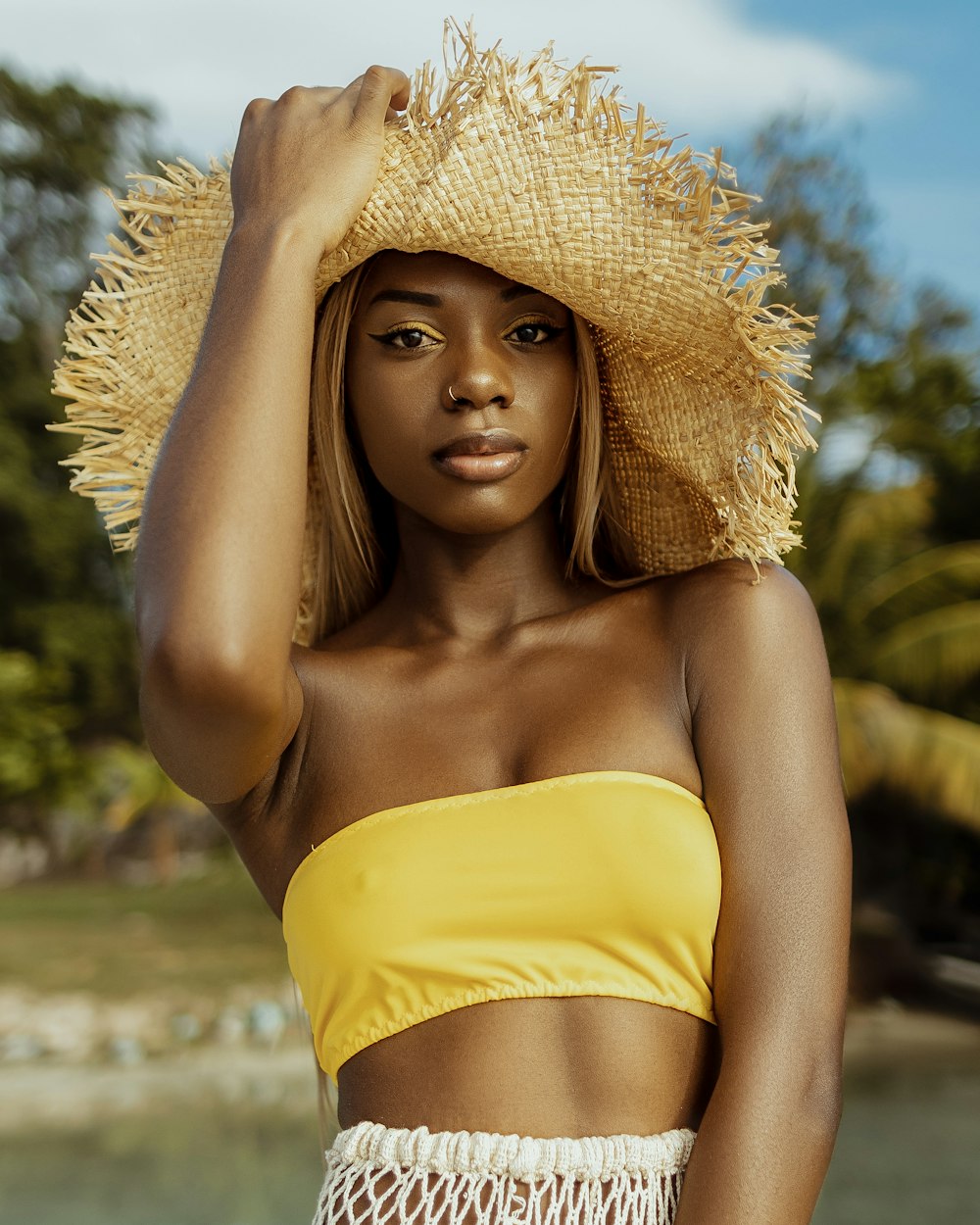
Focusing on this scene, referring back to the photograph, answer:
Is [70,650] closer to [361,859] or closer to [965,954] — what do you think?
[965,954]

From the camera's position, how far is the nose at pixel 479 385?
150 cm

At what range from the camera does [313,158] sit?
1506 millimetres

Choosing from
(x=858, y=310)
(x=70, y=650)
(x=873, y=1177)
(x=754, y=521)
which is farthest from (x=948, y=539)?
(x=754, y=521)

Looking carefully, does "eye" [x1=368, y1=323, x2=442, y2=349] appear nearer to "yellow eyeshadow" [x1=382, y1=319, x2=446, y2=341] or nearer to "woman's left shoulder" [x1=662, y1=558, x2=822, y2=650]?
"yellow eyeshadow" [x1=382, y1=319, x2=446, y2=341]

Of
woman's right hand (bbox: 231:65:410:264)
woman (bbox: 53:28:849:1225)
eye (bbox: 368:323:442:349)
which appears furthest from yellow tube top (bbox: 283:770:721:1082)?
woman's right hand (bbox: 231:65:410:264)

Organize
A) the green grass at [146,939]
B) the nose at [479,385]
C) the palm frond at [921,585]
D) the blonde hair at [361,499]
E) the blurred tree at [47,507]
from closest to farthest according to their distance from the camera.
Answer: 1. the nose at [479,385]
2. the blonde hair at [361,499]
3. the palm frond at [921,585]
4. the green grass at [146,939]
5. the blurred tree at [47,507]

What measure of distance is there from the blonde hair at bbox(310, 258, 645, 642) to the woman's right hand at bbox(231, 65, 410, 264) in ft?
0.46

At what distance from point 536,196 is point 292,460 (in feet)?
1.28

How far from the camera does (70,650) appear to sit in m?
17.8

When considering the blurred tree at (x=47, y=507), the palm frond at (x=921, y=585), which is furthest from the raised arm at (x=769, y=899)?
the blurred tree at (x=47, y=507)

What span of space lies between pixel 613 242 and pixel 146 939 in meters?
14.1

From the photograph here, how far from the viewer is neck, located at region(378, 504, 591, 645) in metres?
1.72

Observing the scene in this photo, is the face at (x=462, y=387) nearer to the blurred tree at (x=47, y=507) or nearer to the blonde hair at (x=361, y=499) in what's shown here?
the blonde hair at (x=361, y=499)

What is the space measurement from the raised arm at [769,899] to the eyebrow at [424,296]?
366 millimetres
